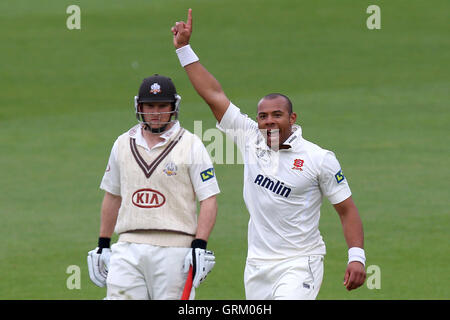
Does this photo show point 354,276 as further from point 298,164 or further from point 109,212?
point 109,212

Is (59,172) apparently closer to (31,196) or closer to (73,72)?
(31,196)

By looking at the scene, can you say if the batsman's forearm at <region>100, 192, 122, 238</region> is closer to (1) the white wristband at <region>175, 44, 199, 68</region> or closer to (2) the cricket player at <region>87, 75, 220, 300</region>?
(2) the cricket player at <region>87, 75, 220, 300</region>

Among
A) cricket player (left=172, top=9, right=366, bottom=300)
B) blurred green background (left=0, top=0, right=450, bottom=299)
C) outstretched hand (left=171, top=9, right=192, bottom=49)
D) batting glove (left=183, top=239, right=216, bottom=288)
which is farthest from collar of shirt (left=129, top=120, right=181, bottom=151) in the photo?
blurred green background (left=0, top=0, right=450, bottom=299)

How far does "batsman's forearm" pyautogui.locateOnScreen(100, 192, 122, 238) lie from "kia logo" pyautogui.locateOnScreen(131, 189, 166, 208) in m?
0.40

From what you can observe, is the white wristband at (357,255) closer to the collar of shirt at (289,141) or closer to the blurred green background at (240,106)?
the collar of shirt at (289,141)

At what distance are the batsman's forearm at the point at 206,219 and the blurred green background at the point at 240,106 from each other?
14.5 ft

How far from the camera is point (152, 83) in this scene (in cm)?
811

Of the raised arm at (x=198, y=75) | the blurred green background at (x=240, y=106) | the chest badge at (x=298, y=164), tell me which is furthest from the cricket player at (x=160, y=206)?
the blurred green background at (x=240, y=106)

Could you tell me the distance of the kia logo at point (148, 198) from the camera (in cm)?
791

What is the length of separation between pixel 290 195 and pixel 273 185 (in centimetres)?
Result: 16

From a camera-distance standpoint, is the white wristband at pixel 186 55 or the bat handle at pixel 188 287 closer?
the bat handle at pixel 188 287

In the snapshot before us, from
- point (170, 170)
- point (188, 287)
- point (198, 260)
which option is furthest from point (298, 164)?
point (188, 287)

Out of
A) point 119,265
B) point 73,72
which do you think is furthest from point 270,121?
point 73,72

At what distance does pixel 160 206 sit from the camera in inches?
311
